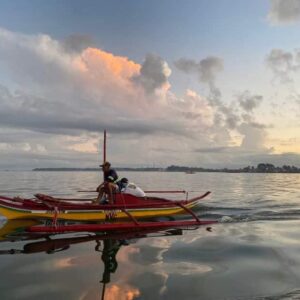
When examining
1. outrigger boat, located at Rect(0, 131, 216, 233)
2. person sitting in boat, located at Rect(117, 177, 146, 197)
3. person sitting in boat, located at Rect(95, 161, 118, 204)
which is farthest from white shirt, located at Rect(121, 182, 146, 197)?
person sitting in boat, located at Rect(95, 161, 118, 204)

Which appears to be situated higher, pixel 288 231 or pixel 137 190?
pixel 137 190

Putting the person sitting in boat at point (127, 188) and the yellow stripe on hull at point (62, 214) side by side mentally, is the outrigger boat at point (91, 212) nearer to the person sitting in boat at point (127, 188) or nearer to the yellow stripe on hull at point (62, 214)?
the yellow stripe on hull at point (62, 214)

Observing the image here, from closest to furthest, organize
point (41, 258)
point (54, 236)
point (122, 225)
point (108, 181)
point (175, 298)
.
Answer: point (175, 298), point (41, 258), point (54, 236), point (122, 225), point (108, 181)

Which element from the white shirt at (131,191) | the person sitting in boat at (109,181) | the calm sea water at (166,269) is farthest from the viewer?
the white shirt at (131,191)

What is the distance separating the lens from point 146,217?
22.8 meters

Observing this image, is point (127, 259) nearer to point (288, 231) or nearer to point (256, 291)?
point (256, 291)

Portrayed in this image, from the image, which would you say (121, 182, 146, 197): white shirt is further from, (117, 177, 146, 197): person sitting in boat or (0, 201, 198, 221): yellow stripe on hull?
(0, 201, 198, 221): yellow stripe on hull

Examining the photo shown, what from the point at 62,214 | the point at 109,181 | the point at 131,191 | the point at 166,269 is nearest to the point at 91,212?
the point at 62,214

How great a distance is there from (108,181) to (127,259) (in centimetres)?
816

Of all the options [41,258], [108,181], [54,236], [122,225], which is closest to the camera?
[41,258]

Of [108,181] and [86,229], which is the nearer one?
[86,229]

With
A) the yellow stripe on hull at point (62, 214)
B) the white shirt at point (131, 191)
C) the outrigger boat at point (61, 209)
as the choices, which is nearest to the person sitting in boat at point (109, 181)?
the outrigger boat at point (61, 209)

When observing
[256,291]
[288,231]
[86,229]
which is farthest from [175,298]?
[288,231]

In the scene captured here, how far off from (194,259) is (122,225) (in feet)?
20.4
